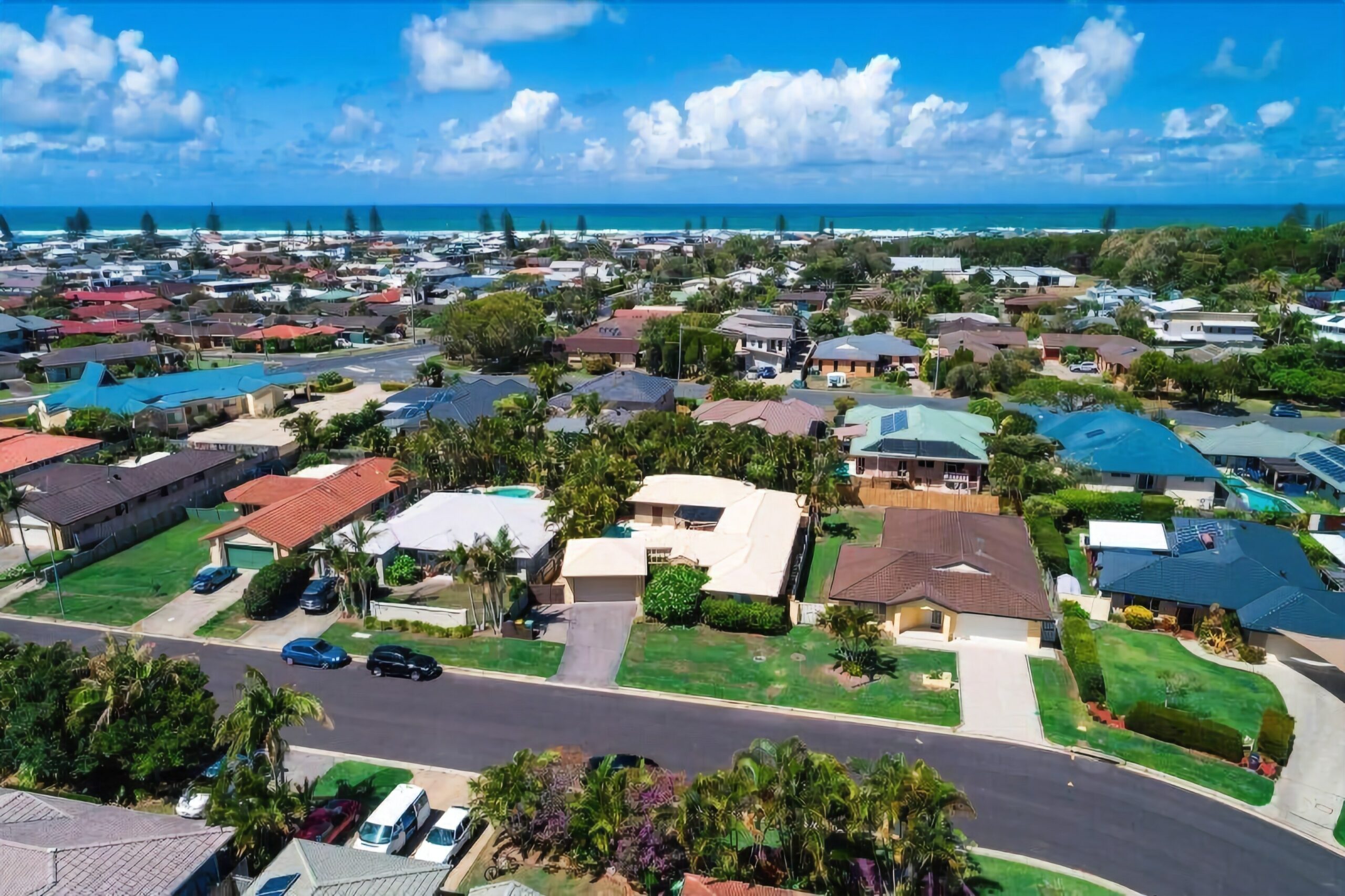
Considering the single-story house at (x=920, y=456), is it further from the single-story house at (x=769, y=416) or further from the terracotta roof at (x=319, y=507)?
the terracotta roof at (x=319, y=507)

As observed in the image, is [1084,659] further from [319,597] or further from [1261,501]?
[319,597]

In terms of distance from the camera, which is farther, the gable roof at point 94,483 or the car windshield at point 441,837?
the gable roof at point 94,483

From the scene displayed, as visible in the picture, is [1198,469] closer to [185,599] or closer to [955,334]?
[955,334]

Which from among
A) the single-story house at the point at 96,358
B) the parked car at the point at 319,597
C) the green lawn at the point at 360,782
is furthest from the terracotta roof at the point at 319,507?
the single-story house at the point at 96,358

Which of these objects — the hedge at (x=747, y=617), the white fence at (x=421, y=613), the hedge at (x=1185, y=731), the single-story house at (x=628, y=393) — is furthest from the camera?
the single-story house at (x=628, y=393)

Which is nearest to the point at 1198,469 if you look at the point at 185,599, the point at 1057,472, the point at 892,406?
the point at 1057,472

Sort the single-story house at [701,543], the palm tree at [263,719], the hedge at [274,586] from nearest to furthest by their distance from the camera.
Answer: the palm tree at [263,719] < the hedge at [274,586] < the single-story house at [701,543]

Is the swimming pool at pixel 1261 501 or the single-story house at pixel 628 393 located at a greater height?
the single-story house at pixel 628 393
